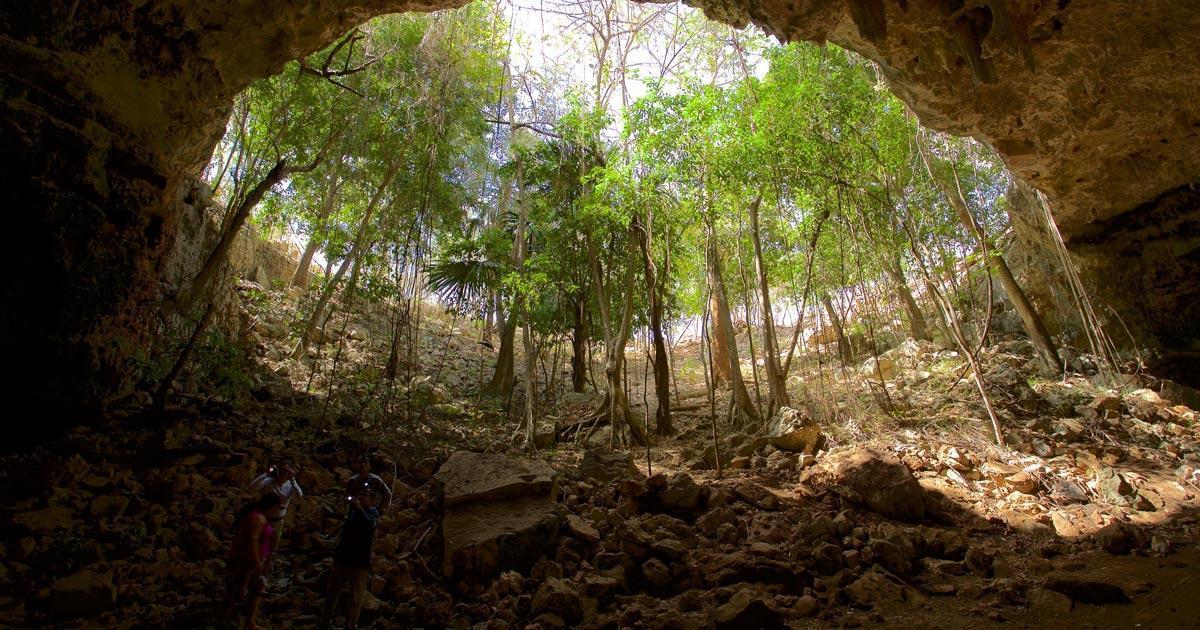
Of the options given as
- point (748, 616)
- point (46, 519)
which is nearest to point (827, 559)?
point (748, 616)

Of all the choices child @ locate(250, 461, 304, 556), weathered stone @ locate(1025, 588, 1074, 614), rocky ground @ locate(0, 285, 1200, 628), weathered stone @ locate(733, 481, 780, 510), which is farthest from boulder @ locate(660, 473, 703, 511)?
child @ locate(250, 461, 304, 556)

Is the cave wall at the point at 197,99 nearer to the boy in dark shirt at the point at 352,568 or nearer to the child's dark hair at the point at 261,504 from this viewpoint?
the child's dark hair at the point at 261,504

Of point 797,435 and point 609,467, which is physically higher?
point 797,435

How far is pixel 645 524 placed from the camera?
4398 mm

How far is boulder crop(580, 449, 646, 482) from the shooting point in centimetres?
568

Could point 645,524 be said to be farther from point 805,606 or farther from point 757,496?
point 805,606

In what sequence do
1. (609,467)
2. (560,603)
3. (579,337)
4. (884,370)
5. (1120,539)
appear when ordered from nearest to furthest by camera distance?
(560,603), (1120,539), (609,467), (884,370), (579,337)

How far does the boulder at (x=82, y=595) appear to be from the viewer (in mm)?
2783

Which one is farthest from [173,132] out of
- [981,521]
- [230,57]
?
[981,521]

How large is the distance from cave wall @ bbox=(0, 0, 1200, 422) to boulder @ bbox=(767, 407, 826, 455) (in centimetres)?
367

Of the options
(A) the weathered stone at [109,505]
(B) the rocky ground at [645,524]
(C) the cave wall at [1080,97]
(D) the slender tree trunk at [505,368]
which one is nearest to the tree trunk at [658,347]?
(B) the rocky ground at [645,524]

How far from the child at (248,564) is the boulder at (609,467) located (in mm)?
3260

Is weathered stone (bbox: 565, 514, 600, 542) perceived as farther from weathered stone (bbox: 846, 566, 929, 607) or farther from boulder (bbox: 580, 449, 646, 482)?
weathered stone (bbox: 846, 566, 929, 607)

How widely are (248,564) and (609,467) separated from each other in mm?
3566
